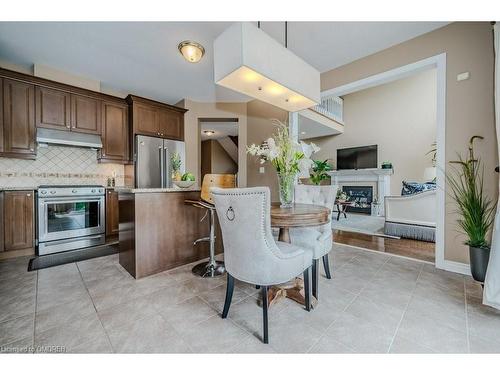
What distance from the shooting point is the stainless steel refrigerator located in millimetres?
3766

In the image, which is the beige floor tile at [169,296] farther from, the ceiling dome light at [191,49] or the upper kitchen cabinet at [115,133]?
the upper kitchen cabinet at [115,133]

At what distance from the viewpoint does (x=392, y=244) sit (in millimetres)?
3197

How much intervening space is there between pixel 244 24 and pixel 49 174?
11.7 feet

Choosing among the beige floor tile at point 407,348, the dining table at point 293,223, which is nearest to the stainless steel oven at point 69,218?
the dining table at point 293,223

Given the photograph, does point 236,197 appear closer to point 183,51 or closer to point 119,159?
point 183,51

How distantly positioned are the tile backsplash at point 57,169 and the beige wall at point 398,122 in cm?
684

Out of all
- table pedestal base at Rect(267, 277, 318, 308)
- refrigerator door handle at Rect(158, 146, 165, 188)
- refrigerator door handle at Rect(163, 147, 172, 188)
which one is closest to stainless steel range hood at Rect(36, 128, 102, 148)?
refrigerator door handle at Rect(158, 146, 165, 188)

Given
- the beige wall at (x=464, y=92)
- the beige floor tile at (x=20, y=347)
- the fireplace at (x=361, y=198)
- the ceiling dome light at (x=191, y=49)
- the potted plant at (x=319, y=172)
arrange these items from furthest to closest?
the fireplace at (x=361, y=198)
the potted plant at (x=319, y=172)
the ceiling dome light at (x=191, y=49)
the beige wall at (x=464, y=92)
the beige floor tile at (x=20, y=347)

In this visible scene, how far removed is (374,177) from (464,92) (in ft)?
15.2

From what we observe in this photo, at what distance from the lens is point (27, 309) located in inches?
61.3

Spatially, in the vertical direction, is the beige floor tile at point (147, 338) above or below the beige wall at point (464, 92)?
below

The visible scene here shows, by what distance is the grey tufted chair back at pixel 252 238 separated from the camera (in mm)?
1165
